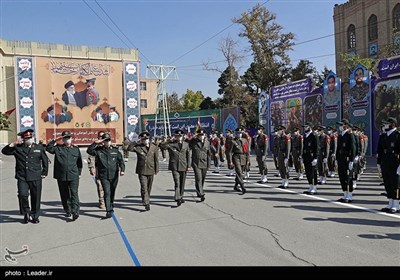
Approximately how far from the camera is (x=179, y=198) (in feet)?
30.5

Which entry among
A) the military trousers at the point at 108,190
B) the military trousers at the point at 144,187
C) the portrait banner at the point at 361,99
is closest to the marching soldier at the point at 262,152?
the military trousers at the point at 144,187

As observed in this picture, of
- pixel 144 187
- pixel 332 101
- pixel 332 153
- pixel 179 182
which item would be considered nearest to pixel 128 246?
pixel 144 187

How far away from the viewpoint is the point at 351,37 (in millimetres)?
50750

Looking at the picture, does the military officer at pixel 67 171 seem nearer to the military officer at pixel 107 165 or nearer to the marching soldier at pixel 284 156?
the military officer at pixel 107 165

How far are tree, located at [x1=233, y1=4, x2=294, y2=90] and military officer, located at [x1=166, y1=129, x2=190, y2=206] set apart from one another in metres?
37.7

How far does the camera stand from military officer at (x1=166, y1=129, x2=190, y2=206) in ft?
30.6

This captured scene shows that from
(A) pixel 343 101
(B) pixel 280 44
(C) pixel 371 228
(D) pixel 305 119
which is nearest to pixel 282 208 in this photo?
(C) pixel 371 228

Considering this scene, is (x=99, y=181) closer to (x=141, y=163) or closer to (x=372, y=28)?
(x=141, y=163)

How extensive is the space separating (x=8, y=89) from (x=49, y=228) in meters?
45.1

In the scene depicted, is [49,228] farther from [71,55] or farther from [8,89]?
[71,55]

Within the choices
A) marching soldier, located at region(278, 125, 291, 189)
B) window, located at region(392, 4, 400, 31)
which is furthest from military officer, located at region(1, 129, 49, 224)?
window, located at region(392, 4, 400, 31)

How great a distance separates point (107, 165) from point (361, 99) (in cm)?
1914

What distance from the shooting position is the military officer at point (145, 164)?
869 centimetres

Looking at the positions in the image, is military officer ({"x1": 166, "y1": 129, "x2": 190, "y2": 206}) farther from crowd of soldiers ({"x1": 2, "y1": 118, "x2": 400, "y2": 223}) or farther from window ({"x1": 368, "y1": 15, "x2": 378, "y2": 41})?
window ({"x1": 368, "y1": 15, "x2": 378, "y2": 41})
